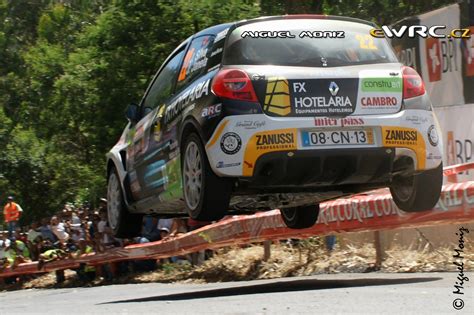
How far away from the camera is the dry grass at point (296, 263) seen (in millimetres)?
12156

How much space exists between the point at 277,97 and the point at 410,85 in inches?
40.0

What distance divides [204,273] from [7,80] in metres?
21.4

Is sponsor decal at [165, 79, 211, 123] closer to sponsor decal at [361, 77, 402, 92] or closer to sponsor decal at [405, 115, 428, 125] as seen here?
sponsor decal at [361, 77, 402, 92]

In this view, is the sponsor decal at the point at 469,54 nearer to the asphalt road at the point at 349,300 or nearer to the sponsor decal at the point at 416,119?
the asphalt road at the point at 349,300

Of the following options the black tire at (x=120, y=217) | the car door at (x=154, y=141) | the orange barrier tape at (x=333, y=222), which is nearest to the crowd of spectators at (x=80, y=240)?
the orange barrier tape at (x=333, y=222)

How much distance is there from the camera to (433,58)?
43.4ft

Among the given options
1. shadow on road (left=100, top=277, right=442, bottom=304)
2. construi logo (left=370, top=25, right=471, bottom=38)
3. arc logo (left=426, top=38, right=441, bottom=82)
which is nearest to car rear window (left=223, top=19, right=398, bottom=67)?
shadow on road (left=100, top=277, right=442, bottom=304)

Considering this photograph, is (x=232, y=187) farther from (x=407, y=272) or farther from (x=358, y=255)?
(x=358, y=255)

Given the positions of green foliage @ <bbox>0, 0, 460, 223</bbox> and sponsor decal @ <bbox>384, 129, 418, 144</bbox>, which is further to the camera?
green foliage @ <bbox>0, 0, 460, 223</bbox>

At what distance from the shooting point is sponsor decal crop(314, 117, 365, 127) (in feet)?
24.1

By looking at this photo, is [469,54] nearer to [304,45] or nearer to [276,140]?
[304,45]

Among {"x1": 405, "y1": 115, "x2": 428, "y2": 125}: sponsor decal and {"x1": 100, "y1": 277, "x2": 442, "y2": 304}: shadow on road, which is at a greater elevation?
{"x1": 405, "y1": 115, "x2": 428, "y2": 125}: sponsor decal

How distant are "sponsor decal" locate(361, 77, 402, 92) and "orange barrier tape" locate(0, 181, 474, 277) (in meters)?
3.07
